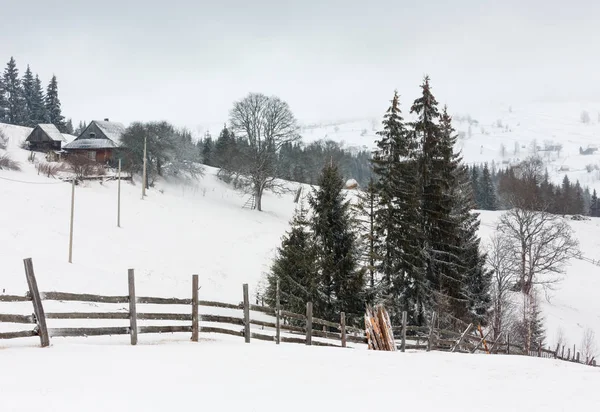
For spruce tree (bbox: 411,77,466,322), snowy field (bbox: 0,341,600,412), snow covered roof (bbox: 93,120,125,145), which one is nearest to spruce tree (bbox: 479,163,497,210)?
snow covered roof (bbox: 93,120,125,145)

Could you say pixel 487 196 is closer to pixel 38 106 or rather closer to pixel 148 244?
pixel 148 244

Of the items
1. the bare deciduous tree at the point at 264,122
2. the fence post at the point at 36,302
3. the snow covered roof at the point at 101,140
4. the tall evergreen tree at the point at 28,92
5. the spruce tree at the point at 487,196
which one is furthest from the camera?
the spruce tree at the point at 487,196

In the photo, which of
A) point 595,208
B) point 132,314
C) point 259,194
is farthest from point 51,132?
point 595,208

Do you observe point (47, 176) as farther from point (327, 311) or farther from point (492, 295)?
point (492, 295)

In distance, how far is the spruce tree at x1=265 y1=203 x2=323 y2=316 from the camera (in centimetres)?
2328

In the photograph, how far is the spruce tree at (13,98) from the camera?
3932 inches

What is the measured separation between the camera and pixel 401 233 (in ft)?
82.0

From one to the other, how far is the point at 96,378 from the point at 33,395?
1.12 metres

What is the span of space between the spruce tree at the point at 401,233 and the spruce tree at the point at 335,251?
5.63 feet

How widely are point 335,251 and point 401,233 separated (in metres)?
3.92

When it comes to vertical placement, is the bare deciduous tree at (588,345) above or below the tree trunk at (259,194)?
below

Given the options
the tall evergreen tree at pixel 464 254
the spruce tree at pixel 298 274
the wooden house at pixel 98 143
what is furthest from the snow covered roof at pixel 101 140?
the tall evergreen tree at pixel 464 254

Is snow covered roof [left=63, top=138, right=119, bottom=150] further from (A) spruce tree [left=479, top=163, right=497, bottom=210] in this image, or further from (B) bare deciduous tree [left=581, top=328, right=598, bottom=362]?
(A) spruce tree [left=479, top=163, right=497, bottom=210]

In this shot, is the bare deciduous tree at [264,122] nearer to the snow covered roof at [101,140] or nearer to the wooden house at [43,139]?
the snow covered roof at [101,140]
